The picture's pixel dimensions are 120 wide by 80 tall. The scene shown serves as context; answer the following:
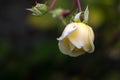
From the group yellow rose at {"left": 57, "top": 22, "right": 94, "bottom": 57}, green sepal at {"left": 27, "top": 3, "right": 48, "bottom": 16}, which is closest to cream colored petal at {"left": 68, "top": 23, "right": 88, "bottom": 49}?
yellow rose at {"left": 57, "top": 22, "right": 94, "bottom": 57}

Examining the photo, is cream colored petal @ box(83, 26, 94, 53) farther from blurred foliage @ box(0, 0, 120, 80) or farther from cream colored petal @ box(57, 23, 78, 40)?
blurred foliage @ box(0, 0, 120, 80)

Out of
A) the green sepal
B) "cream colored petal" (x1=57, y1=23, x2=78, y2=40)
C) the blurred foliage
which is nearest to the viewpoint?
"cream colored petal" (x1=57, y1=23, x2=78, y2=40)

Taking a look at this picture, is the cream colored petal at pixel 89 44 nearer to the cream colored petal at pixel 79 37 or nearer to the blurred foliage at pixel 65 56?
the cream colored petal at pixel 79 37

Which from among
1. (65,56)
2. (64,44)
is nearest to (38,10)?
(64,44)

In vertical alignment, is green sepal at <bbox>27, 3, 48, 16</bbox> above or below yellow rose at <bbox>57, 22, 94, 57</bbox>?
above

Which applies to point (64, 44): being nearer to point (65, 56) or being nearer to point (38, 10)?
point (38, 10)

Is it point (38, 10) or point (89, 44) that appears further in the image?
point (38, 10)

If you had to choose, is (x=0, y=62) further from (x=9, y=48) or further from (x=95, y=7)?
(x=95, y=7)

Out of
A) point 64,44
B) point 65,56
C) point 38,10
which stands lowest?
point 65,56
